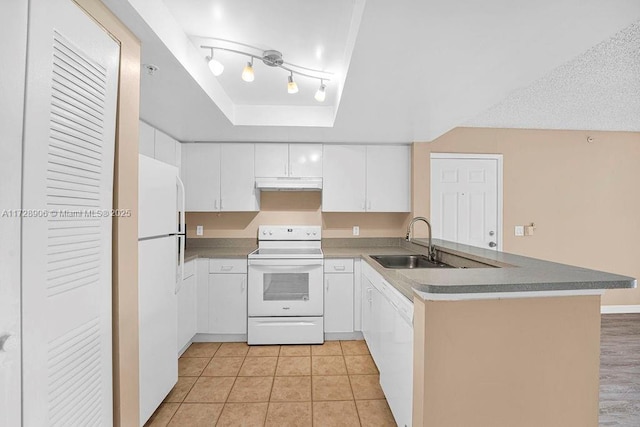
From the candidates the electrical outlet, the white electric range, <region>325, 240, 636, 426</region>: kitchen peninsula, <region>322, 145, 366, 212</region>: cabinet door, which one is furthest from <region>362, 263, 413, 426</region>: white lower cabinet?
the electrical outlet

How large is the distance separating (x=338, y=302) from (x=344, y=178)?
1367 millimetres

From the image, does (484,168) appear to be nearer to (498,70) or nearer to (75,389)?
(498,70)

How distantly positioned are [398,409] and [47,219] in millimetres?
1851

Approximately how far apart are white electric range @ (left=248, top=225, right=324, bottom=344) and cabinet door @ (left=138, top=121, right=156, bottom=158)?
1350mm

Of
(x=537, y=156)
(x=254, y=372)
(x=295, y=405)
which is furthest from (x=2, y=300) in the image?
(x=537, y=156)

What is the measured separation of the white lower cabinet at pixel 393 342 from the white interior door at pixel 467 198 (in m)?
1.58

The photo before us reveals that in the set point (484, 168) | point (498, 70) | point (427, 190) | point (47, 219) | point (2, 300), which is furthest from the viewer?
point (484, 168)

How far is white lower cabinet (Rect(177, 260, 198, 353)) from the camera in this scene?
264 centimetres

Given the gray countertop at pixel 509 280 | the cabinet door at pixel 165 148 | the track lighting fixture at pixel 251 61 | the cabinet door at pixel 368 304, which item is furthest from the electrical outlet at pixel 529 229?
the cabinet door at pixel 165 148

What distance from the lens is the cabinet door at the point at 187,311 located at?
2.63 m

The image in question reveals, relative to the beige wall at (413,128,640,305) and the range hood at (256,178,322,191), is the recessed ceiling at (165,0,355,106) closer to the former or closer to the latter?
the range hood at (256,178,322,191)

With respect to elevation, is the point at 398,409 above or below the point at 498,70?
below

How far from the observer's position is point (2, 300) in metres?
0.78

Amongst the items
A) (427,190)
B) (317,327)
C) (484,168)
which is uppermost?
(484,168)
